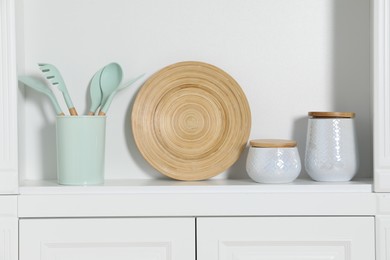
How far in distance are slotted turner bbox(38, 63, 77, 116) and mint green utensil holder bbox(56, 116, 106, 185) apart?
0.04 meters

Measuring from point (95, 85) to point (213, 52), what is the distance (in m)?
0.28

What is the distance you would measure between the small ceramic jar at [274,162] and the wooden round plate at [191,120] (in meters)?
0.08

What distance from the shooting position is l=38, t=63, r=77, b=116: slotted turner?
1.39 m

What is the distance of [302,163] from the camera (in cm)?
154

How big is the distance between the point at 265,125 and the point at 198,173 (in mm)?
195

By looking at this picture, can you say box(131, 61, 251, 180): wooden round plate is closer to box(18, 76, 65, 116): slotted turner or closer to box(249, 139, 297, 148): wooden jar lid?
box(249, 139, 297, 148): wooden jar lid

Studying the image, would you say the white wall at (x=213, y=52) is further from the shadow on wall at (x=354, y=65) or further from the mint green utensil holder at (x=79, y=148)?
the mint green utensil holder at (x=79, y=148)
